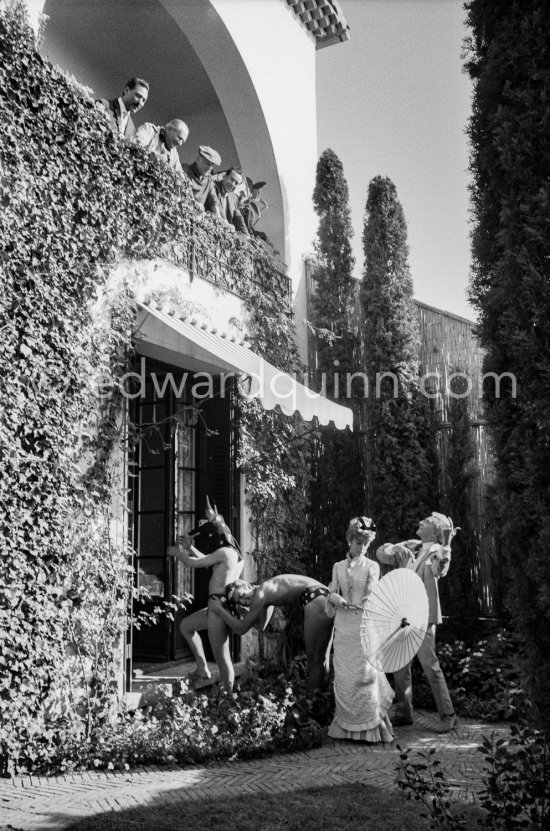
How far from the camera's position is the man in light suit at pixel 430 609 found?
796 cm

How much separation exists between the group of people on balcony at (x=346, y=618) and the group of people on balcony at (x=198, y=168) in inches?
188

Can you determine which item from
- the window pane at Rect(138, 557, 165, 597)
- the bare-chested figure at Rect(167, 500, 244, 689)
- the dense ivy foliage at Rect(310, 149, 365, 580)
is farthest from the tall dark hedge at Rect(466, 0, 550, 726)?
the dense ivy foliage at Rect(310, 149, 365, 580)

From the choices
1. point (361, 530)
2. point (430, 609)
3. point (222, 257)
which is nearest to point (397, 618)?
point (361, 530)

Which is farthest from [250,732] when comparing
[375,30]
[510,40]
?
[375,30]

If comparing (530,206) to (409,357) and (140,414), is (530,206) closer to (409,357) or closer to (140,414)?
(140,414)

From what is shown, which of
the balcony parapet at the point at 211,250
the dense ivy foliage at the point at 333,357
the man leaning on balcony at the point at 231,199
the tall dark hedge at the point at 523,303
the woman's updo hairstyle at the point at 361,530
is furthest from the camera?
the dense ivy foliage at the point at 333,357

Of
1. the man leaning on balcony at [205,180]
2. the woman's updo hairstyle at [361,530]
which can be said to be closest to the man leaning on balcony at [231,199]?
the man leaning on balcony at [205,180]

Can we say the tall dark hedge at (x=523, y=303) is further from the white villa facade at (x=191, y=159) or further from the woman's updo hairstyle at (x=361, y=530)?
the white villa facade at (x=191, y=159)

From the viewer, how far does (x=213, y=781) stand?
6031mm

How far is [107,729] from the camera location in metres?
6.69

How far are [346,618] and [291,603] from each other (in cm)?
93

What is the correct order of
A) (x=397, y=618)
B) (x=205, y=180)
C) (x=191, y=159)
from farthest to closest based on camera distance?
1. (x=191, y=159)
2. (x=205, y=180)
3. (x=397, y=618)

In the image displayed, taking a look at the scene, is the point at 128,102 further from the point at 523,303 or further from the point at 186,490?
the point at 523,303

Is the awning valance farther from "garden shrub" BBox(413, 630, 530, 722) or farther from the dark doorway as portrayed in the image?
"garden shrub" BBox(413, 630, 530, 722)
